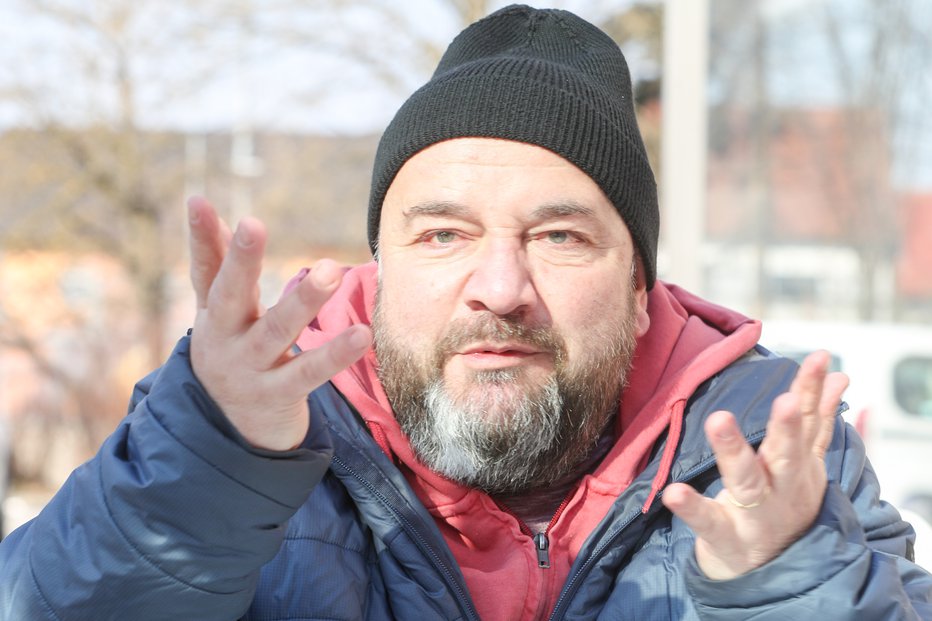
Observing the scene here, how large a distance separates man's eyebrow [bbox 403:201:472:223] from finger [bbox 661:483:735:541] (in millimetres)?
862

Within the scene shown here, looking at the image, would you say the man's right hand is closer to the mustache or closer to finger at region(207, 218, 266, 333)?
finger at region(207, 218, 266, 333)

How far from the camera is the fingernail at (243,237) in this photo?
1331mm

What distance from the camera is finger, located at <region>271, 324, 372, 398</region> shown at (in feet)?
4.53

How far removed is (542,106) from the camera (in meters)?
2.22

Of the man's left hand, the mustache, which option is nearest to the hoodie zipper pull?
the mustache

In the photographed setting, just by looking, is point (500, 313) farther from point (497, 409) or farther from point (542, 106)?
point (542, 106)

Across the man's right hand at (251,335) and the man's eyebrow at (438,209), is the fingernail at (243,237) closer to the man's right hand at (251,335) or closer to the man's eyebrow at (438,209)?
the man's right hand at (251,335)

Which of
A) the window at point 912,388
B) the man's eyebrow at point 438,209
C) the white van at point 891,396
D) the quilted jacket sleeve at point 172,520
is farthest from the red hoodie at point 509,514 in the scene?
the window at point 912,388

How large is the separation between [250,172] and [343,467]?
44.0 ft

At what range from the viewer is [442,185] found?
218 cm

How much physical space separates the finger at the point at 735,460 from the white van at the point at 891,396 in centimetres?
326

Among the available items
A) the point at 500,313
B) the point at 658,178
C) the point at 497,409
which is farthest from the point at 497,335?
the point at 658,178

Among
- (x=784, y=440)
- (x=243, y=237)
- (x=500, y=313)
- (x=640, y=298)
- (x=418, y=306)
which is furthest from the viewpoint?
(x=640, y=298)

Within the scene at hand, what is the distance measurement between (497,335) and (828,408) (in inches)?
27.5
